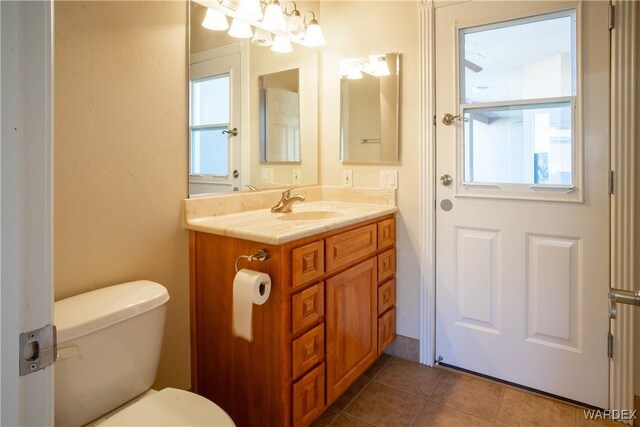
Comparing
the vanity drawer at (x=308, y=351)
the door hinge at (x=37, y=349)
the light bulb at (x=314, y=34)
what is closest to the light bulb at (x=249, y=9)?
the light bulb at (x=314, y=34)

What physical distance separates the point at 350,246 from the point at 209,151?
790mm

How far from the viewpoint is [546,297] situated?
1.93 meters

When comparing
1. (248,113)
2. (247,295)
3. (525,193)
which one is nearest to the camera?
(247,295)

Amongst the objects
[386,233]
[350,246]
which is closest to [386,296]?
[386,233]

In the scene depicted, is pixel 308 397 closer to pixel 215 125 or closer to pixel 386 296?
pixel 386 296

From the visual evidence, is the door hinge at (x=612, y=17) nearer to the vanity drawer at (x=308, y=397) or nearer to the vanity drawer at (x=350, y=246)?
the vanity drawer at (x=350, y=246)

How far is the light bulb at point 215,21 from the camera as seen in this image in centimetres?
180

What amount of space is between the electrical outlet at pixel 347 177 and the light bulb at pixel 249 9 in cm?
100

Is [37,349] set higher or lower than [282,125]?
lower

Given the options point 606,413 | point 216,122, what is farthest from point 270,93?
point 606,413

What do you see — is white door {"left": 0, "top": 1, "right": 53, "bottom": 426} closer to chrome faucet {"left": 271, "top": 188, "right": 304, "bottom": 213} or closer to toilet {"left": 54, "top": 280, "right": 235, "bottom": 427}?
toilet {"left": 54, "top": 280, "right": 235, "bottom": 427}

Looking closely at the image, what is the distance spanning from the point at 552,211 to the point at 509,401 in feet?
3.10

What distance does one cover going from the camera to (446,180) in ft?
7.02

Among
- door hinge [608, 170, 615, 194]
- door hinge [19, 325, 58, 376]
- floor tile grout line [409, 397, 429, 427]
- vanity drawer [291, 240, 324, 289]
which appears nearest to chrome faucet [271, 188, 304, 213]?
vanity drawer [291, 240, 324, 289]
